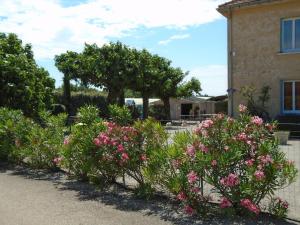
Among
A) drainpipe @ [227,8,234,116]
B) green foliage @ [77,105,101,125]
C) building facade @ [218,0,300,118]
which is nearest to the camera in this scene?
green foliage @ [77,105,101,125]

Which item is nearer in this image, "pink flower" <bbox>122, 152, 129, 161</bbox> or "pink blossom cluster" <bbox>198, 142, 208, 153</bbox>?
"pink blossom cluster" <bbox>198, 142, 208, 153</bbox>

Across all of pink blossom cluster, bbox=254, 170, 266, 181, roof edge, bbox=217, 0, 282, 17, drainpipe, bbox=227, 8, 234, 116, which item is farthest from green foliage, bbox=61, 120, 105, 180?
roof edge, bbox=217, 0, 282, 17

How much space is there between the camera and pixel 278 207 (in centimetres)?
637

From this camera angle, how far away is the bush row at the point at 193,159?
6.23m

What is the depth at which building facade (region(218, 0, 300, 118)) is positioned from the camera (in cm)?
1995

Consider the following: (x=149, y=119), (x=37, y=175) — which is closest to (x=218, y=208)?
(x=149, y=119)

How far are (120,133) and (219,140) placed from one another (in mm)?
2198

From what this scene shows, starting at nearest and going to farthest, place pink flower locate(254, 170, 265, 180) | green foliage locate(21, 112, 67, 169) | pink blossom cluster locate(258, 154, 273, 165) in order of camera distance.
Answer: pink flower locate(254, 170, 265, 180) → pink blossom cluster locate(258, 154, 273, 165) → green foliage locate(21, 112, 67, 169)

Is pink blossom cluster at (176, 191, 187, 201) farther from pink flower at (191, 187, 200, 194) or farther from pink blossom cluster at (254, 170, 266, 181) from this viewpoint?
pink blossom cluster at (254, 170, 266, 181)

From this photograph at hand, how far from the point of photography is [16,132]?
12.2m

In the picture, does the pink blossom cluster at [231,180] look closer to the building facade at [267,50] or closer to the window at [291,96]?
the building facade at [267,50]

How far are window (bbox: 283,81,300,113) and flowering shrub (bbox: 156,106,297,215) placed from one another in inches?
552

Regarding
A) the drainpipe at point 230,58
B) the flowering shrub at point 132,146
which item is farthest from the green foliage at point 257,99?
the flowering shrub at point 132,146

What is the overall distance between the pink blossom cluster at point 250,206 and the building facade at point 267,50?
14598 millimetres
